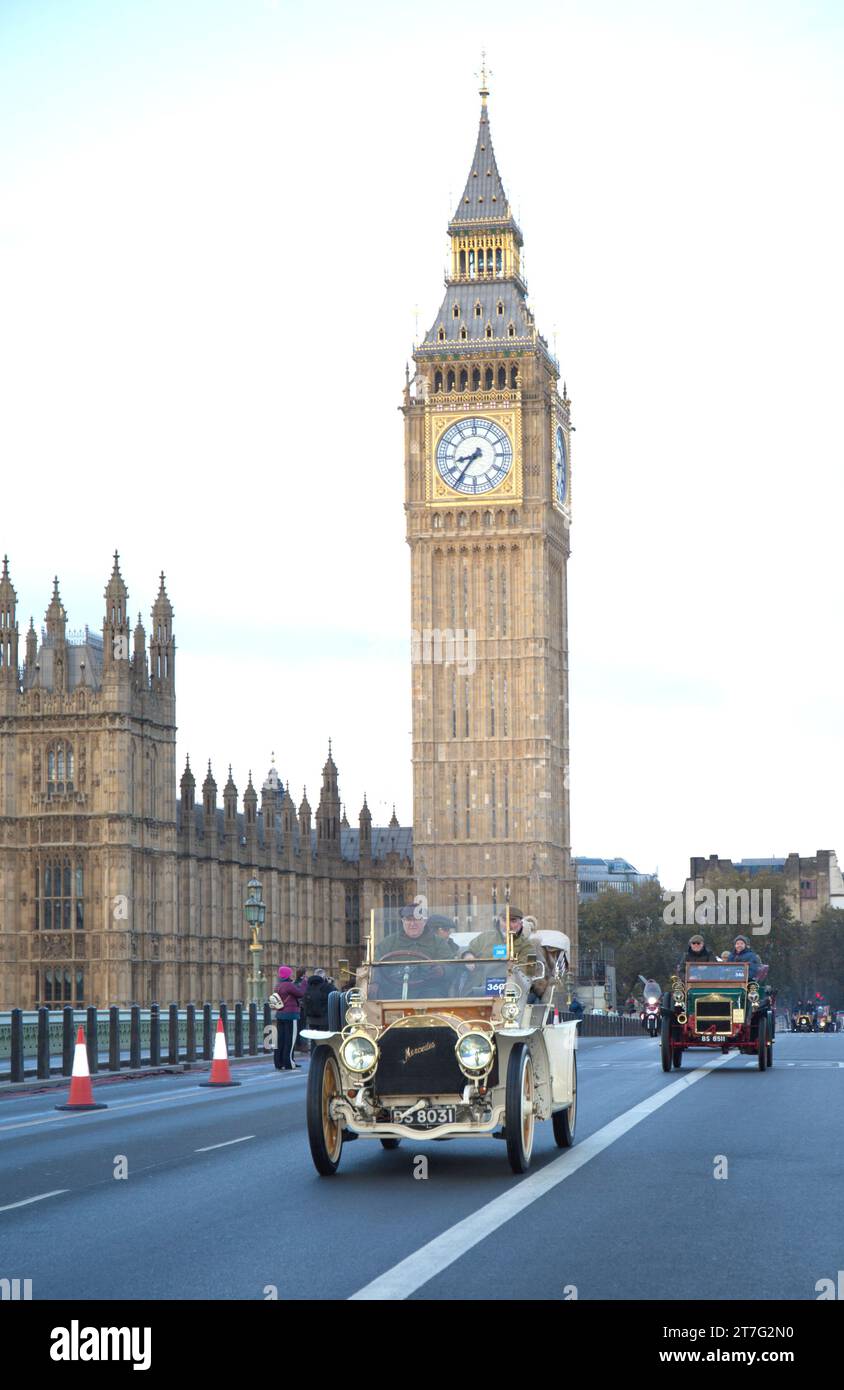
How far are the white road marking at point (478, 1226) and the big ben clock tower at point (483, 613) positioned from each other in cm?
8364

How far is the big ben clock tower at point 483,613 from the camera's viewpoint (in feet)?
336

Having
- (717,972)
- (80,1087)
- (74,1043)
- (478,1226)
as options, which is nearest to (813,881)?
(74,1043)

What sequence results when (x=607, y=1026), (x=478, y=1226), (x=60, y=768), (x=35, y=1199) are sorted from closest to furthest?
(x=478, y=1226) → (x=35, y=1199) → (x=60, y=768) → (x=607, y=1026)

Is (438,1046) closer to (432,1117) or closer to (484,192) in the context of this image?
(432,1117)

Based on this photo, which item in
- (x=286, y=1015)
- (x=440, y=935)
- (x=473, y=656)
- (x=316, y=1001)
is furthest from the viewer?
(x=473, y=656)

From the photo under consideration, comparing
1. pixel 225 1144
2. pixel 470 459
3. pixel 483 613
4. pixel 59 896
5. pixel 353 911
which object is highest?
pixel 470 459

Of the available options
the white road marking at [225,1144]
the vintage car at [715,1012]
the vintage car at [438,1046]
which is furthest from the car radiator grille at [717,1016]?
the vintage car at [438,1046]

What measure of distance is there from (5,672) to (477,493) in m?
39.4

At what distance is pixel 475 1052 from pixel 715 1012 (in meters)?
14.1

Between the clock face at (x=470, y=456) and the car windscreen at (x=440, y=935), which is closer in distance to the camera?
the car windscreen at (x=440, y=935)

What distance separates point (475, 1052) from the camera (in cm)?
1422

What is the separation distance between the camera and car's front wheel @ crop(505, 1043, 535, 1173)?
14.1 metres

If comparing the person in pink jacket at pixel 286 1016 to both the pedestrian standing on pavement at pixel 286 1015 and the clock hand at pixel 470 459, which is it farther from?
the clock hand at pixel 470 459
